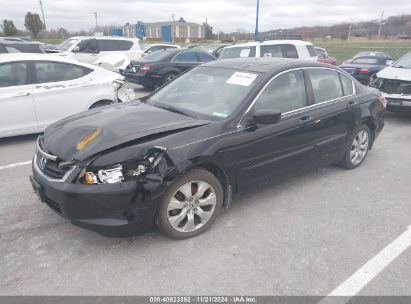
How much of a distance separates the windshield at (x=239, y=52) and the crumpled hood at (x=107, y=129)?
7.52 meters

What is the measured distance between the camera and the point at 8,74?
5875 mm

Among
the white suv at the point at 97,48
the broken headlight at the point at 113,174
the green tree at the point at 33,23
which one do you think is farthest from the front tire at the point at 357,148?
the green tree at the point at 33,23

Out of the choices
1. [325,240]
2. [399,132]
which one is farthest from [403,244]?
[399,132]

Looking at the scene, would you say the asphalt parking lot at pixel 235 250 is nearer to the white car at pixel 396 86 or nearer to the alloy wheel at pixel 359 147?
the alloy wheel at pixel 359 147

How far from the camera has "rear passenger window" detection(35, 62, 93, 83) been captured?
242 inches

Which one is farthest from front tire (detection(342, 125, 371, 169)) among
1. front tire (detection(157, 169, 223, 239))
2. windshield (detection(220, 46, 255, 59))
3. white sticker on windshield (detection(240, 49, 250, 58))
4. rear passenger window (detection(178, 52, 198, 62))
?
rear passenger window (detection(178, 52, 198, 62))

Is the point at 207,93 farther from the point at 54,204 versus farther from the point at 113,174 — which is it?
the point at 54,204

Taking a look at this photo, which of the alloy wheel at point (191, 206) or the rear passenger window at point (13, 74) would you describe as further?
the rear passenger window at point (13, 74)

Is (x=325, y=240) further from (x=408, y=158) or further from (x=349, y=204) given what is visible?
(x=408, y=158)

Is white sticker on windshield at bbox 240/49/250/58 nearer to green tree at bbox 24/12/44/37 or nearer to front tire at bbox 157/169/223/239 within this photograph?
front tire at bbox 157/169/223/239

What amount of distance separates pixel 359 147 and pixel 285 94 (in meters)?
1.89

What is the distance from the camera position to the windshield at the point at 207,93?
3.70 meters

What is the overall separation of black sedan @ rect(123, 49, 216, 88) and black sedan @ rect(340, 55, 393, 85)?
17.8 feet

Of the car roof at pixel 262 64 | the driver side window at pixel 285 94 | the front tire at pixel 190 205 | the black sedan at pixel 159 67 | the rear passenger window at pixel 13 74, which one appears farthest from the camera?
the black sedan at pixel 159 67
